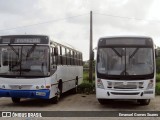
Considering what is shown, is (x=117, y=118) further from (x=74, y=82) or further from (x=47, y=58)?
(x=74, y=82)

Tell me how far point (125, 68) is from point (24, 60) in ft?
13.9

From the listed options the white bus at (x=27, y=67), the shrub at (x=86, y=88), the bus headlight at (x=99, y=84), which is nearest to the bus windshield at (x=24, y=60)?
the white bus at (x=27, y=67)

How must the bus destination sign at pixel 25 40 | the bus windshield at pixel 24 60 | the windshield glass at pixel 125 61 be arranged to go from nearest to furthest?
the windshield glass at pixel 125 61 → the bus windshield at pixel 24 60 → the bus destination sign at pixel 25 40

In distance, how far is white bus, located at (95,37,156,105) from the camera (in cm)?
1620

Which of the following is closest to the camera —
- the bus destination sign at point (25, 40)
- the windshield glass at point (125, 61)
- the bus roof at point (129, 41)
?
the windshield glass at point (125, 61)

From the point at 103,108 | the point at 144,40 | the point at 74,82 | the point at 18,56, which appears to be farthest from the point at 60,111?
the point at 74,82

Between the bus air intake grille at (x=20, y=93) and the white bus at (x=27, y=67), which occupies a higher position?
the white bus at (x=27, y=67)

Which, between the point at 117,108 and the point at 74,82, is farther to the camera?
the point at 74,82

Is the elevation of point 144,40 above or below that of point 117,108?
above

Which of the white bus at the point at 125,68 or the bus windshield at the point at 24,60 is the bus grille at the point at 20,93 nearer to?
the bus windshield at the point at 24,60

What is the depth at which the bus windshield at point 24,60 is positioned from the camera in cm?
1688

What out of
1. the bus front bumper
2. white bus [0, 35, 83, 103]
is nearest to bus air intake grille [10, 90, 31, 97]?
white bus [0, 35, 83, 103]

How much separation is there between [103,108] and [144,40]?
3282 millimetres

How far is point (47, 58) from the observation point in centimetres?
1697
